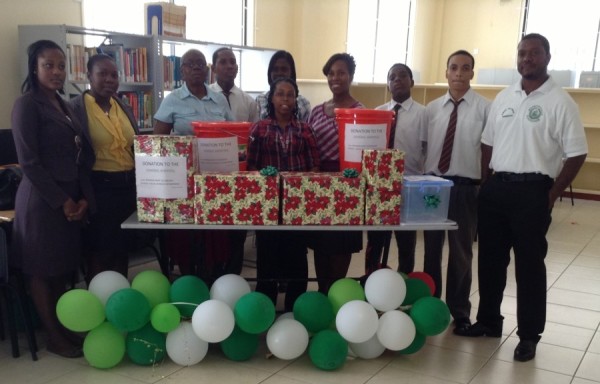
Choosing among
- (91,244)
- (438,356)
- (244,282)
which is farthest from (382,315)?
(91,244)

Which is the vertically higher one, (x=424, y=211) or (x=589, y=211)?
(x=424, y=211)

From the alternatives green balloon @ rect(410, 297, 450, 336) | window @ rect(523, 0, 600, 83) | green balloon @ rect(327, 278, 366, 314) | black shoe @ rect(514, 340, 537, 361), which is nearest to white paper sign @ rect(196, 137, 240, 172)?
green balloon @ rect(327, 278, 366, 314)

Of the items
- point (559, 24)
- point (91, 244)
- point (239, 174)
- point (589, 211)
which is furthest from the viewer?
point (559, 24)

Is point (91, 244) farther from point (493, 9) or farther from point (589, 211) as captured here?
point (493, 9)

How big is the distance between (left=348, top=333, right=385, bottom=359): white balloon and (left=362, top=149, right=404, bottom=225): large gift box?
64cm

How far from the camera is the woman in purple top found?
3.08 metres

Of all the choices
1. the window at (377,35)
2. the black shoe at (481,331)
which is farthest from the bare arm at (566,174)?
the window at (377,35)

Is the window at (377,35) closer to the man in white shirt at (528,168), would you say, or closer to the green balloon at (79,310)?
the man in white shirt at (528,168)

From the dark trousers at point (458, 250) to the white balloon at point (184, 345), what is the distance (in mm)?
1482

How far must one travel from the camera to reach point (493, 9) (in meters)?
10.7

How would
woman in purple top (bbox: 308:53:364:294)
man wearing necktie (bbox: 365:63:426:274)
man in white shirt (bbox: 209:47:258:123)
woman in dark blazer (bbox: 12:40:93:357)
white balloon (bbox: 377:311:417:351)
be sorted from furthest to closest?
man in white shirt (bbox: 209:47:258:123), man wearing necktie (bbox: 365:63:426:274), woman in purple top (bbox: 308:53:364:294), white balloon (bbox: 377:311:417:351), woman in dark blazer (bbox: 12:40:93:357)

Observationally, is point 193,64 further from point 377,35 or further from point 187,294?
point 377,35

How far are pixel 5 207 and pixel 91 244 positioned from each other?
2.14ft

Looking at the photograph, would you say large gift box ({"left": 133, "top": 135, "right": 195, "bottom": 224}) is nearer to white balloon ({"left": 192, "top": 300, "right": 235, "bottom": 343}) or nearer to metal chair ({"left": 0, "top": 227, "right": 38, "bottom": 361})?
white balloon ({"left": 192, "top": 300, "right": 235, "bottom": 343})
